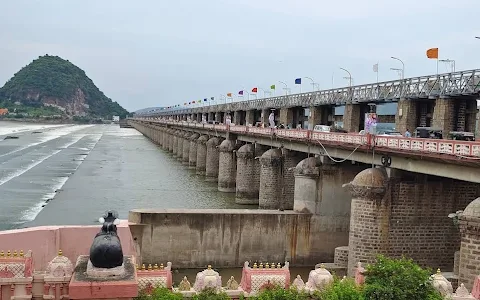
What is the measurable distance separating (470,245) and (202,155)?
59198 millimetres

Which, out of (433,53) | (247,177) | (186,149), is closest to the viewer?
(433,53)

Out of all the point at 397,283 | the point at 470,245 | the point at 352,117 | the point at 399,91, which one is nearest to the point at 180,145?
the point at 352,117

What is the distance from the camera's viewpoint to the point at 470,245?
20797mm

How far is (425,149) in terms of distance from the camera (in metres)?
23.2

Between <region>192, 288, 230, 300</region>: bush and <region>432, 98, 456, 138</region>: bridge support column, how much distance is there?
83.2 ft

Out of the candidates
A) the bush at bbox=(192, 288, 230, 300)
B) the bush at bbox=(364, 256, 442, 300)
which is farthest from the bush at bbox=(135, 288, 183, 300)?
the bush at bbox=(364, 256, 442, 300)

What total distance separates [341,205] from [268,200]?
12563mm

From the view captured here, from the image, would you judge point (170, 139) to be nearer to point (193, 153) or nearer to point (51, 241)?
point (193, 153)

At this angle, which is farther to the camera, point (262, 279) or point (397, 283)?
point (262, 279)

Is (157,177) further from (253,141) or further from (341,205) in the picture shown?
(341,205)

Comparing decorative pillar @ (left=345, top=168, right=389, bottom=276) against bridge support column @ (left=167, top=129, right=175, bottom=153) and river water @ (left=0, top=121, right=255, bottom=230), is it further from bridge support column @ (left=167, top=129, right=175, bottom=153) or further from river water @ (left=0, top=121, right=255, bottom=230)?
bridge support column @ (left=167, top=129, right=175, bottom=153)

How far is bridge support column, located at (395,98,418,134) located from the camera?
3922cm

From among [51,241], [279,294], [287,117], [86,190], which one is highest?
[287,117]

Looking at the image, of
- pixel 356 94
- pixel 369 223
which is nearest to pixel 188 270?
pixel 369 223
